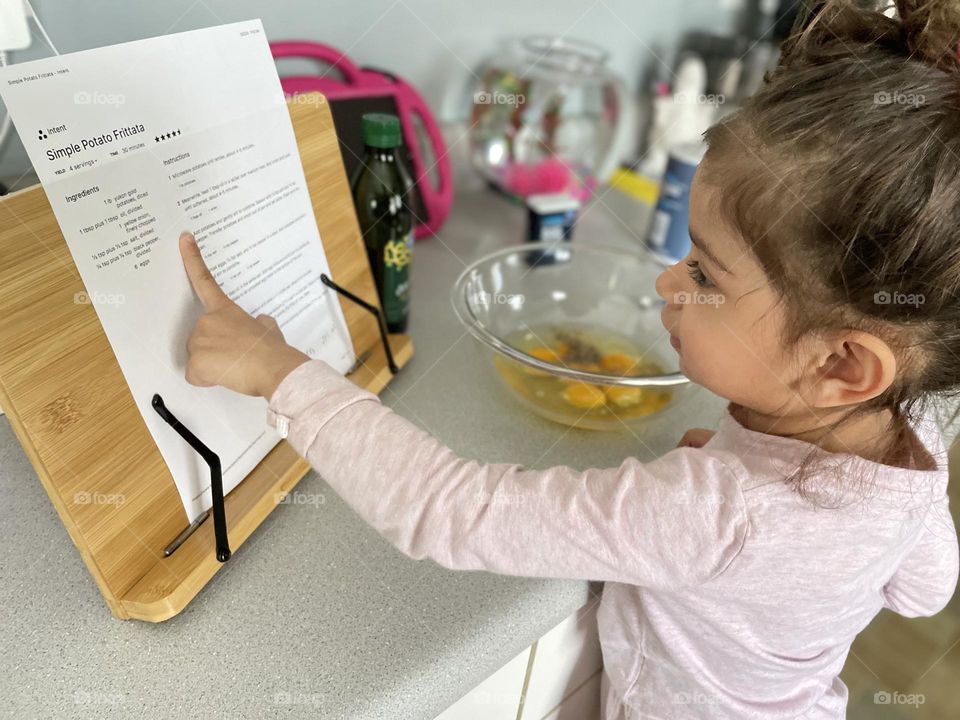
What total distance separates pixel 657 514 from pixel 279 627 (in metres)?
0.27

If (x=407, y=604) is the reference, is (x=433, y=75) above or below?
above

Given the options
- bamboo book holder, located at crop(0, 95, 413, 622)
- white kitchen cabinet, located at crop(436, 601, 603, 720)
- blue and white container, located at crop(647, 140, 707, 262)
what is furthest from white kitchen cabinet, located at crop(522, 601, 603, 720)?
blue and white container, located at crop(647, 140, 707, 262)

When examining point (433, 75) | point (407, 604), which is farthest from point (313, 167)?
point (433, 75)

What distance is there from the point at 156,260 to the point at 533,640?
0.39 meters

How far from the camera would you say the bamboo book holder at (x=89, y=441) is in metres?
0.38

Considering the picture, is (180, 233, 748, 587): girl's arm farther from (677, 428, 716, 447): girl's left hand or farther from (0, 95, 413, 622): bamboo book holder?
(677, 428, 716, 447): girl's left hand

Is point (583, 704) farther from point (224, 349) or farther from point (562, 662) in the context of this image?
point (224, 349)

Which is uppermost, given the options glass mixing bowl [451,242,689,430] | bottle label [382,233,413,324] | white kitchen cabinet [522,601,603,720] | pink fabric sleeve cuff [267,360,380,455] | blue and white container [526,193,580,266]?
pink fabric sleeve cuff [267,360,380,455]

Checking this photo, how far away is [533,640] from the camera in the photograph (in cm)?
54

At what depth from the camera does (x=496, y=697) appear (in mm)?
588

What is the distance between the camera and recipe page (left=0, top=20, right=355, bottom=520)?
395 millimetres

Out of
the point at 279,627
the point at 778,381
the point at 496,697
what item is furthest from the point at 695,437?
the point at 279,627

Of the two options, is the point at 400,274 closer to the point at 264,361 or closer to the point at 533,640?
the point at 264,361

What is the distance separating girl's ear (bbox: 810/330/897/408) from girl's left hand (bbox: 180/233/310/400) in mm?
361
